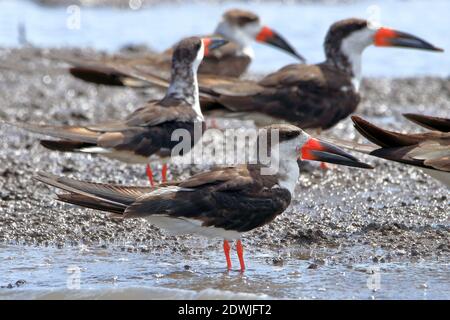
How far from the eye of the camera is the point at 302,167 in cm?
874

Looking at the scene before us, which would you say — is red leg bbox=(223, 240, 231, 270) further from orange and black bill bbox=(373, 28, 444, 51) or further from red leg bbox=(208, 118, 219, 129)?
red leg bbox=(208, 118, 219, 129)

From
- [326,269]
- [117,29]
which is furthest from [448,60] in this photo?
[326,269]

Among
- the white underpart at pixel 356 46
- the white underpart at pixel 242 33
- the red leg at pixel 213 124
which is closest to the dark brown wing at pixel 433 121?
the white underpart at pixel 356 46

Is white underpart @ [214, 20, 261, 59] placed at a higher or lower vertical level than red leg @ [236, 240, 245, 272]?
higher

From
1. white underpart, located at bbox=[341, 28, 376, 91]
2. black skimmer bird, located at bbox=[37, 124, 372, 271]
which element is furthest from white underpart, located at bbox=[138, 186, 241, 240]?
white underpart, located at bbox=[341, 28, 376, 91]

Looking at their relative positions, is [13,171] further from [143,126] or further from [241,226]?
[241,226]

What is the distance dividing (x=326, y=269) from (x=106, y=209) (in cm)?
134

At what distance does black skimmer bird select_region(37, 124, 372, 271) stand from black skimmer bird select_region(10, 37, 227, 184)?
126cm

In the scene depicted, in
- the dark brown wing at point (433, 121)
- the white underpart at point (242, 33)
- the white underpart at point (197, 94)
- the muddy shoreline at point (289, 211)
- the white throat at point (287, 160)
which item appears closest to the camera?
the white throat at point (287, 160)

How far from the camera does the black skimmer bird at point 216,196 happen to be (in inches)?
234

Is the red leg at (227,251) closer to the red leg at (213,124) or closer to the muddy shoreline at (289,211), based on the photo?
the muddy shoreline at (289,211)

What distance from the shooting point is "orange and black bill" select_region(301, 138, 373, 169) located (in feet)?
21.1

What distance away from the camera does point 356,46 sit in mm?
9469

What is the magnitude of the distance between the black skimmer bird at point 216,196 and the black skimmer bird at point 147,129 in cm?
126
